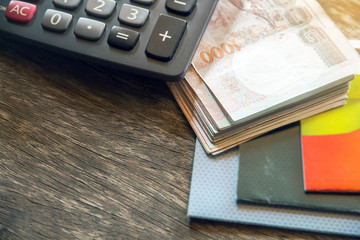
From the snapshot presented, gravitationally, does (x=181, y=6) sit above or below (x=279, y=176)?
above

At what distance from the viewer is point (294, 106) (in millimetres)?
338

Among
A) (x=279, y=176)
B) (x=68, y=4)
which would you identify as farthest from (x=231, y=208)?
(x=68, y=4)

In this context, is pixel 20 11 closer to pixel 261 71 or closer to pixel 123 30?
pixel 123 30

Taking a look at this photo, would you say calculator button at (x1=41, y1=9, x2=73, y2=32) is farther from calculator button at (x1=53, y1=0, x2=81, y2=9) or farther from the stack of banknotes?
the stack of banknotes

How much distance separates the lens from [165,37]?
340 millimetres

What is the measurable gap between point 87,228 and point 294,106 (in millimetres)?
232

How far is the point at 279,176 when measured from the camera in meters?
0.32

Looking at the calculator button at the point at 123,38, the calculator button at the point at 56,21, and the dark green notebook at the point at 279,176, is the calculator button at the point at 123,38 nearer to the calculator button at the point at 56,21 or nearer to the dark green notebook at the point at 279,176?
the calculator button at the point at 56,21

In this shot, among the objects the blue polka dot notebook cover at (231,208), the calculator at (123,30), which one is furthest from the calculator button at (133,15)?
the blue polka dot notebook cover at (231,208)

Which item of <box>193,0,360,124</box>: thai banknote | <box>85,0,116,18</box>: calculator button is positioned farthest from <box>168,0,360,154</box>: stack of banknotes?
<box>85,0,116,18</box>: calculator button

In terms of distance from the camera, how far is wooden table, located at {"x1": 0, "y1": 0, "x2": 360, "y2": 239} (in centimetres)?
32

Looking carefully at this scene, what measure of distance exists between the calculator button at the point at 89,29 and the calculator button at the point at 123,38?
13 mm

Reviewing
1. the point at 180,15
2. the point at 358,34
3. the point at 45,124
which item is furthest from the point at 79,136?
the point at 358,34

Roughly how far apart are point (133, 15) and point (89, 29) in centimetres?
5
